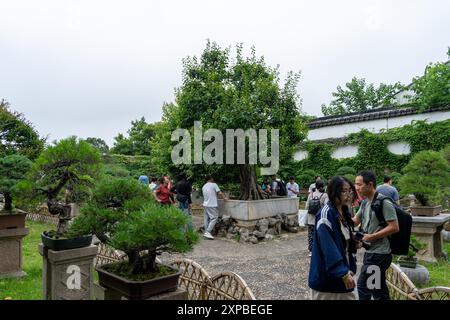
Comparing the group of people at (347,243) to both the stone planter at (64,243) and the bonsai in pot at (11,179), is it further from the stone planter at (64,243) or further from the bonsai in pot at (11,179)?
the bonsai in pot at (11,179)

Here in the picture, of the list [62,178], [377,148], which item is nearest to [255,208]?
[62,178]

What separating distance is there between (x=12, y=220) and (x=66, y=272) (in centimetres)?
249

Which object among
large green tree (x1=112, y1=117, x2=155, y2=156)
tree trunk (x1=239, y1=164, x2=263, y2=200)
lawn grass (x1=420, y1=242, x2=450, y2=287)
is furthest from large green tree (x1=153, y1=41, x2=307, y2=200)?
large green tree (x1=112, y1=117, x2=155, y2=156)

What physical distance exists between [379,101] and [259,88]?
22.2 metres

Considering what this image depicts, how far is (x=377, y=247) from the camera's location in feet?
11.1

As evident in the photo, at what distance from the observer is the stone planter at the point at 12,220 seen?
5.23m

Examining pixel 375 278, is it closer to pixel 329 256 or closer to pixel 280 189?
pixel 329 256

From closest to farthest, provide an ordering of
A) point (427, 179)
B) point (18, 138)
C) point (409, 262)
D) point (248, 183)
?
point (409, 262) → point (427, 179) → point (18, 138) → point (248, 183)

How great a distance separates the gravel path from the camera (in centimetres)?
508

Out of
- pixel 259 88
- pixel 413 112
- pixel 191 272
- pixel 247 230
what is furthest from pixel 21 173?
pixel 413 112

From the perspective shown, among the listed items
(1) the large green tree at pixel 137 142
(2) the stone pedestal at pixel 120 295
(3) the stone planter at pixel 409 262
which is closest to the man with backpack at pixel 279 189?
(3) the stone planter at pixel 409 262

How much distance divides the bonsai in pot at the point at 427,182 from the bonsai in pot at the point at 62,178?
6195 millimetres

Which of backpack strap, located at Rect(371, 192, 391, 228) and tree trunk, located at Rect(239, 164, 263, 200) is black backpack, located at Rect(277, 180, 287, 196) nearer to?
tree trunk, located at Rect(239, 164, 263, 200)
